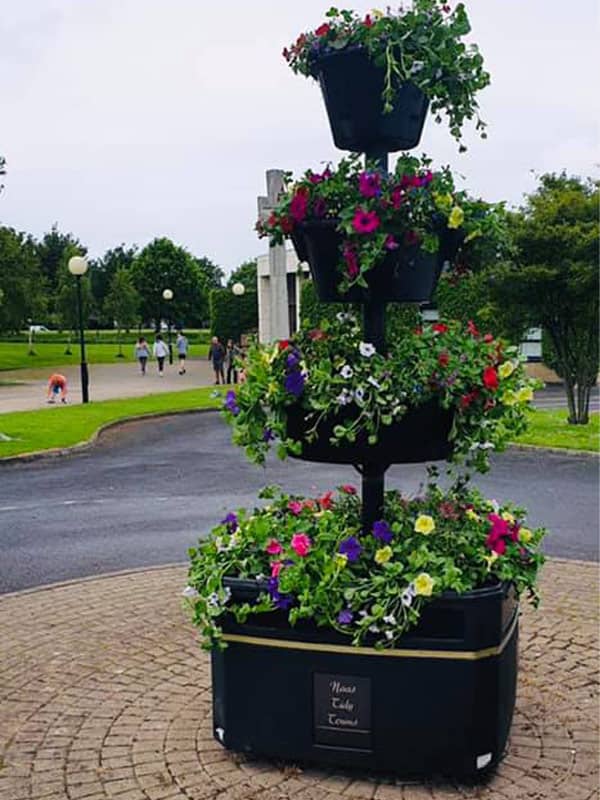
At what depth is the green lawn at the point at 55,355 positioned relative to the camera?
47156 millimetres

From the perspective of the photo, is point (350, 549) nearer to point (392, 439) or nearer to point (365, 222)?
point (392, 439)

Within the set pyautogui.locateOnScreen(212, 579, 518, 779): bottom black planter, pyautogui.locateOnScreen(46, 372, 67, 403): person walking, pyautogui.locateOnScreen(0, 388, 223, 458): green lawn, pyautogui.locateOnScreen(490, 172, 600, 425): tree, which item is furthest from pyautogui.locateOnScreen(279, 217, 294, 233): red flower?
pyautogui.locateOnScreen(46, 372, 67, 403): person walking

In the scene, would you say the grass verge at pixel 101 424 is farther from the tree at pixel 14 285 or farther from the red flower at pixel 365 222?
the tree at pixel 14 285

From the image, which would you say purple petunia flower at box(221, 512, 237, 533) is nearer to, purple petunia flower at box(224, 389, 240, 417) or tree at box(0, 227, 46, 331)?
purple petunia flower at box(224, 389, 240, 417)

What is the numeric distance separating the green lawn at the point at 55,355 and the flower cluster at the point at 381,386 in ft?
137

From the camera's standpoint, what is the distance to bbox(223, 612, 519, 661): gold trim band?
12.4 ft

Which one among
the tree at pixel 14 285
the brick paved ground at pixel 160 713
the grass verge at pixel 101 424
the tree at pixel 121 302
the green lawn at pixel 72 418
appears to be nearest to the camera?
the brick paved ground at pixel 160 713

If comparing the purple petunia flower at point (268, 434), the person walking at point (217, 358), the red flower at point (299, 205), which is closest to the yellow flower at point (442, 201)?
the red flower at point (299, 205)

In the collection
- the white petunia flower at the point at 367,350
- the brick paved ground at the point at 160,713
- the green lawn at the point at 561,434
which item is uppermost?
the white petunia flower at the point at 367,350

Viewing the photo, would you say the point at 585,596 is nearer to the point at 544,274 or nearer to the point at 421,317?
the point at 421,317

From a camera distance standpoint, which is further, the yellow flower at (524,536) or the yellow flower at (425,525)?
the yellow flower at (524,536)

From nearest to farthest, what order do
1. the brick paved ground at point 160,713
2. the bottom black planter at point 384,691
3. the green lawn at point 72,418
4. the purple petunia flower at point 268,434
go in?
1. the bottom black planter at point 384,691
2. the brick paved ground at point 160,713
3. the purple petunia flower at point 268,434
4. the green lawn at point 72,418

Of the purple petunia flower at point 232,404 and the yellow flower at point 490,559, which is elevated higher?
the purple petunia flower at point 232,404

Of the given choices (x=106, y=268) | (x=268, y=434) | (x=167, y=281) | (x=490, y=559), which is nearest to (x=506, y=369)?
(x=490, y=559)
